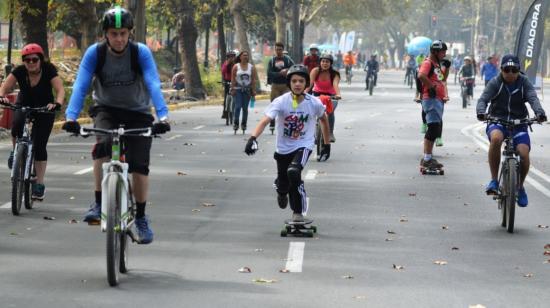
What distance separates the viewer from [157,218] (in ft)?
44.4

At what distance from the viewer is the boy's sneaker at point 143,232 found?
981 cm

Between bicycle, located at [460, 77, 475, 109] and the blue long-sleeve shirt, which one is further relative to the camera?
bicycle, located at [460, 77, 475, 109]

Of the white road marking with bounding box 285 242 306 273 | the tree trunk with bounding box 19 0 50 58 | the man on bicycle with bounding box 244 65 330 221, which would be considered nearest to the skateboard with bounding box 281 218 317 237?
the man on bicycle with bounding box 244 65 330 221

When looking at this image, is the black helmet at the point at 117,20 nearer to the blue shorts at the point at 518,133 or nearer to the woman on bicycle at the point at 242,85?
the blue shorts at the point at 518,133

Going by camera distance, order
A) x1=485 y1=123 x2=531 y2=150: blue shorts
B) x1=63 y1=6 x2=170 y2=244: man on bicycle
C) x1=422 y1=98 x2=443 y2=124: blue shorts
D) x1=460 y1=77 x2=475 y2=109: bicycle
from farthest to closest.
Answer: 1. x1=460 y1=77 x2=475 y2=109: bicycle
2. x1=422 y1=98 x2=443 y2=124: blue shorts
3. x1=485 y1=123 x2=531 y2=150: blue shorts
4. x1=63 y1=6 x2=170 y2=244: man on bicycle

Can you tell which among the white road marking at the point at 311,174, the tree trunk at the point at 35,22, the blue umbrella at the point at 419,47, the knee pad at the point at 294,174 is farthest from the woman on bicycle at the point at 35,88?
the blue umbrella at the point at 419,47

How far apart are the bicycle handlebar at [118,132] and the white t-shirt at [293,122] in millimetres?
3116

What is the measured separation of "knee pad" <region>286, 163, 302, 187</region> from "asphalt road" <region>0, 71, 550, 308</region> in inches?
21.3

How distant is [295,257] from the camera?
1090 cm

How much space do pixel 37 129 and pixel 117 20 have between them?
4.62m

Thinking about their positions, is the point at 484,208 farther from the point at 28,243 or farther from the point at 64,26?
the point at 64,26

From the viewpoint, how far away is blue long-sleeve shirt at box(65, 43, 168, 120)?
375 inches

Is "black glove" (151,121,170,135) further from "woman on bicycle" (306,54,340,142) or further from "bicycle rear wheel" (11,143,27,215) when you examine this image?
"woman on bicycle" (306,54,340,142)

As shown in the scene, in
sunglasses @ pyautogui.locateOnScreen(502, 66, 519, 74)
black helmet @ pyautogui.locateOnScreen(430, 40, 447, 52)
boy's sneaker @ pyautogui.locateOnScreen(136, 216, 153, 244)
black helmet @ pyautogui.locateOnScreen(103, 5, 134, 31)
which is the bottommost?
boy's sneaker @ pyautogui.locateOnScreen(136, 216, 153, 244)
